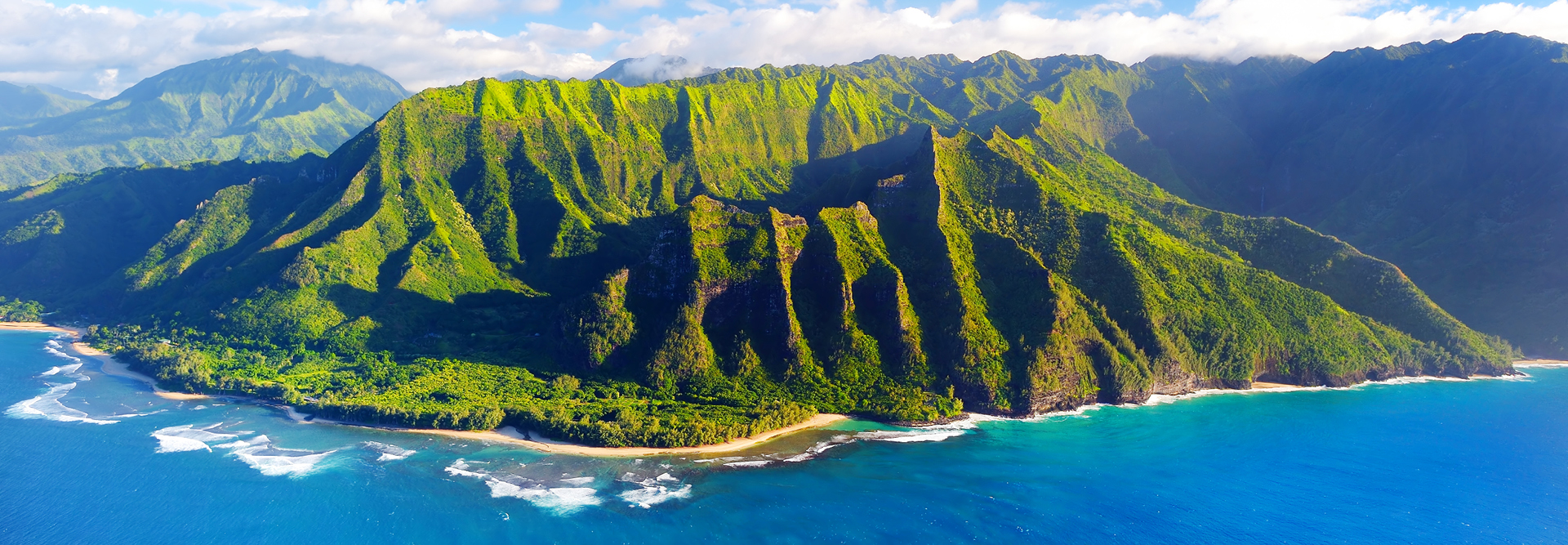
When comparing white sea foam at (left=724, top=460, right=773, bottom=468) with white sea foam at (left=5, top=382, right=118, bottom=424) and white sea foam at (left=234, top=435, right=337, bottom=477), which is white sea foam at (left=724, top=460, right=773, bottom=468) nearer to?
white sea foam at (left=234, top=435, right=337, bottom=477)

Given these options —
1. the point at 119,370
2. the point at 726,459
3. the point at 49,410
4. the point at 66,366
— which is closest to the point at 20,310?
the point at 66,366

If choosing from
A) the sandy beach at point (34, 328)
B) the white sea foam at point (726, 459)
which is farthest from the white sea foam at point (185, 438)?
the sandy beach at point (34, 328)

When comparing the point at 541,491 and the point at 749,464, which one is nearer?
the point at 541,491

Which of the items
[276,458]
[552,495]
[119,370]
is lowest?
[552,495]

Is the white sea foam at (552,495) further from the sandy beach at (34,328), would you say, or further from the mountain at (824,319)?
the sandy beach at (34,328)

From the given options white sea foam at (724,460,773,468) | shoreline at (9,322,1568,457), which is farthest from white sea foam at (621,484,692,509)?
shoreline at (9,322,1568,457)

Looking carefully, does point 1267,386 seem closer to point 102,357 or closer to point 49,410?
point 49,410

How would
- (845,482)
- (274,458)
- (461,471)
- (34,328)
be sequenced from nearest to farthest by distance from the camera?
1. (845,482)
2. (461,471)
3. (274,458)
4. (34,328)
